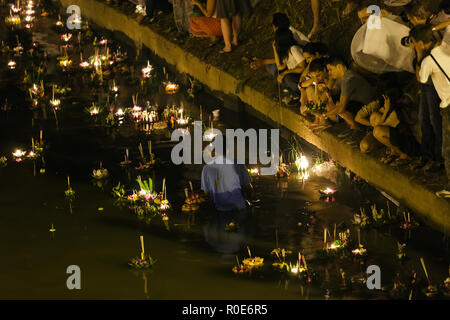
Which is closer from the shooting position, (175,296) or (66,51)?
(175,296)

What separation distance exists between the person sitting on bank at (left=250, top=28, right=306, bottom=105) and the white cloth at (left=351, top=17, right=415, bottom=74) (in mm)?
1178

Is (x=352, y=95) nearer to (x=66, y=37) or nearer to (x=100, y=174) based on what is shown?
(x=100, y=174)

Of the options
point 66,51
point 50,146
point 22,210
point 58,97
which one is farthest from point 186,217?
point 66,51

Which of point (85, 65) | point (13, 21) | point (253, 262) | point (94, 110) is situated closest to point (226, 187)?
point (253, 262)

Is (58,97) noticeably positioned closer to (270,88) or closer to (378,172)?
(270,88)

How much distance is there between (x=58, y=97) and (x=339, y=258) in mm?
7624

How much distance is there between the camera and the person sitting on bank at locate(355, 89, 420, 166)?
1096 cm

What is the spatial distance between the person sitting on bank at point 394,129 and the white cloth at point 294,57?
230 centimetres

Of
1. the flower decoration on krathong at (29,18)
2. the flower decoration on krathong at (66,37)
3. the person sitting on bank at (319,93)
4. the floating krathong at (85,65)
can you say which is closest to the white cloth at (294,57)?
the person sitting on bank at (319,93)

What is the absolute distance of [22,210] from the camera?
11.4 metres

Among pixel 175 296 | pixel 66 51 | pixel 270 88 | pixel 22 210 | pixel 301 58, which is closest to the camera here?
pixel 175 296

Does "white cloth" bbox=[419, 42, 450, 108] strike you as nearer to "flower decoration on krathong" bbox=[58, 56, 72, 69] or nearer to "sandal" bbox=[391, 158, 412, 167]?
"sandal" bbox=[391, 158, 412, 167]

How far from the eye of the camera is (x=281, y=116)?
13.8 meters

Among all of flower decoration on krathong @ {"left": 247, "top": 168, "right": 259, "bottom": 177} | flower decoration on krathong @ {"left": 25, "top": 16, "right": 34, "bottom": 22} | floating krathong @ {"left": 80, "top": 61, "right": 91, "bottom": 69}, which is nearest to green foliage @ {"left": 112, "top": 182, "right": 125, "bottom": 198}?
flower decoration on krathong @ {"left": 247, "top": 168, "right": 259, "bottom": 177}
